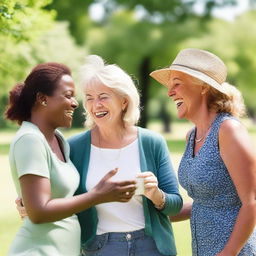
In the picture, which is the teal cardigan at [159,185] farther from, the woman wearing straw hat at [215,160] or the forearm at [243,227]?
the forearm at [243,227]

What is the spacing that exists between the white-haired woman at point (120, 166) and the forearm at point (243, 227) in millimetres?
602

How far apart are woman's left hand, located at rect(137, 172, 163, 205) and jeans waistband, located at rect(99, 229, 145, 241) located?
221mm

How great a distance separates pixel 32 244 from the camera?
3.74 m

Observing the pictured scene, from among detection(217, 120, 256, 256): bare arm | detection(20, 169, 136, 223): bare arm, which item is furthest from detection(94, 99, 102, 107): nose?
detection(217, 120, 256, 256): bare arm

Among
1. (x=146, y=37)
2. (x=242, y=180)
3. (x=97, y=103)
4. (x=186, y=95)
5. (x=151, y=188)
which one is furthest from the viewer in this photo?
(x=146, y=37)

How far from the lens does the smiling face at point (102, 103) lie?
4.23m

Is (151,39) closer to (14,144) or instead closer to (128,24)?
(128,24)

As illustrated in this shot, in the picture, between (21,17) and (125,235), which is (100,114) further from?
(21,17)

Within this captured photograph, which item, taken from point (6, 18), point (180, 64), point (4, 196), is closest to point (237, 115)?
point (180, 64)

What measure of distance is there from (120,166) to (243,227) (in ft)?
3.17

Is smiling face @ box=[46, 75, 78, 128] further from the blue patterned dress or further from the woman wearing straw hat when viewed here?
the blue patterned dress

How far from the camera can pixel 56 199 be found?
3607mm

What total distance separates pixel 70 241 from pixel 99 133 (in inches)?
32.9

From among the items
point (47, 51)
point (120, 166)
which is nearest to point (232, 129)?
point (120, 166)
